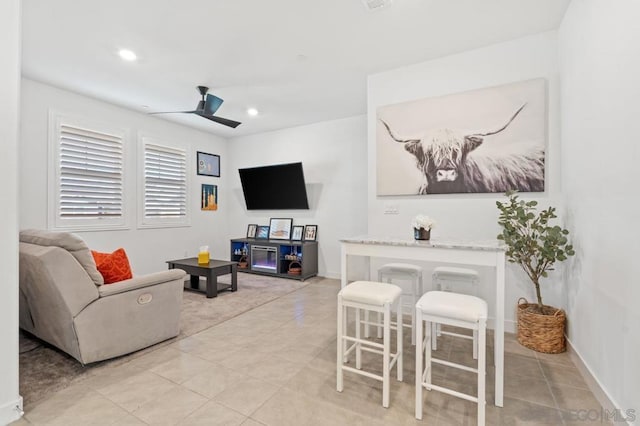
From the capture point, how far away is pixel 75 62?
3.22m

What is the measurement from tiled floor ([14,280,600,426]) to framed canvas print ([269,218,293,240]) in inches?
118

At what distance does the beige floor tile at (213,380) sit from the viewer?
6.26ft

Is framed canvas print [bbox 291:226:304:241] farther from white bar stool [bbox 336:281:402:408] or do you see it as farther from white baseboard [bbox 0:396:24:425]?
white baseboard [bbox 0:396:24:425]

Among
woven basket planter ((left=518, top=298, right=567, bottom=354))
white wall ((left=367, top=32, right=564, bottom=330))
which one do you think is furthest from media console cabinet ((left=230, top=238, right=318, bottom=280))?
woven basket planter ((left=518, top=298, right=567, bottom=354))

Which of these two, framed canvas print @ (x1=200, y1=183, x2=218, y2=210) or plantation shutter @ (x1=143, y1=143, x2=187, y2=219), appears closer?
plantation shutter @ (x1=143, y1=143, x2=187, y2=219)

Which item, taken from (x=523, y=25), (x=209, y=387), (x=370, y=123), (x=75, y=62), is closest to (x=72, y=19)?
(x=75, y=62)

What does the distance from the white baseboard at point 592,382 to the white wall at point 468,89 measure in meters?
0.46

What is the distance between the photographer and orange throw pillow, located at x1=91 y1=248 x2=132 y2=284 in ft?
7.86

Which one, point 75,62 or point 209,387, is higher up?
point 75,62

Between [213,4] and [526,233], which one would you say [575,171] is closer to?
[526,233]

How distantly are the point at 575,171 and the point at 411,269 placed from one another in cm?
146

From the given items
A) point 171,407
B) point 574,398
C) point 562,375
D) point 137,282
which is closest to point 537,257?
point 562,375

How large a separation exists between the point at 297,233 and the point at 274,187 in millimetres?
966

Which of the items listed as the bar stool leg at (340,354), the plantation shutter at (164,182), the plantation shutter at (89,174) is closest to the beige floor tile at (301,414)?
the bar stool leg at (340,354)
